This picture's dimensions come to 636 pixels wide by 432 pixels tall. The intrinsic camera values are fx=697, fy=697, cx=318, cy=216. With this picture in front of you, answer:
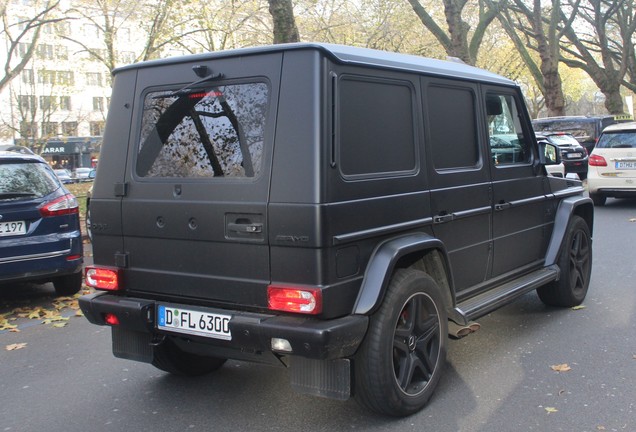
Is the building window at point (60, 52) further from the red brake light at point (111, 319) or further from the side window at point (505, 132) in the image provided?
the red brake light at point (111, 319)

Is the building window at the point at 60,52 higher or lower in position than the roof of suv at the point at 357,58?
Result: higher

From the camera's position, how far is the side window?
5.25 metres

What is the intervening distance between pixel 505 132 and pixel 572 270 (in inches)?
64.3

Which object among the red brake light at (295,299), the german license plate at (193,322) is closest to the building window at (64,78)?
the german license plate at (193,322)

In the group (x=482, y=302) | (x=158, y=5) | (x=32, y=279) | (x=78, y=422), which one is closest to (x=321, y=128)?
(x=482, y=302)

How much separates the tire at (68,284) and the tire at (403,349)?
182 inches

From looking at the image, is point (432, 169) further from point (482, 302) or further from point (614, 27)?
point (614, 27)

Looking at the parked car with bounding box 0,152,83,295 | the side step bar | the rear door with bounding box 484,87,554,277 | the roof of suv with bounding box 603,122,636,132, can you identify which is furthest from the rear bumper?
the roof of suv with bounding box 603,122,636,132

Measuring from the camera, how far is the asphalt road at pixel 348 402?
398 centimetres

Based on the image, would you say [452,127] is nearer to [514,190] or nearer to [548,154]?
[514,190]

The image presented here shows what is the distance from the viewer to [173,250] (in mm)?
4035

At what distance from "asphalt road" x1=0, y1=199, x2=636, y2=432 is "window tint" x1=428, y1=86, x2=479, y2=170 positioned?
1.44 metres

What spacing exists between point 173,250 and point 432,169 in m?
1.69

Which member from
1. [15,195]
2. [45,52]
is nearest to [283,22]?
[15,195]
